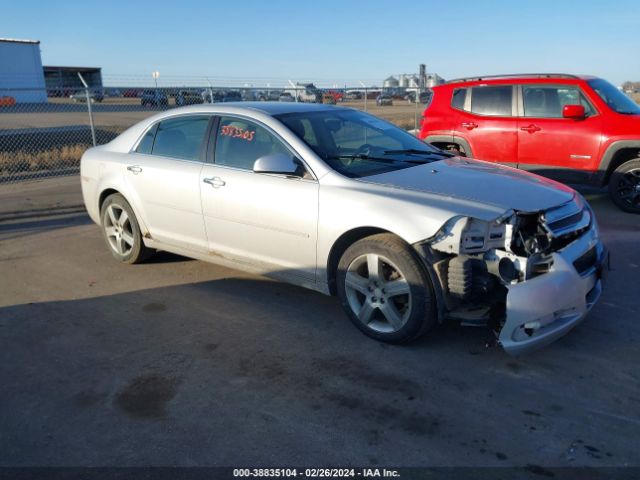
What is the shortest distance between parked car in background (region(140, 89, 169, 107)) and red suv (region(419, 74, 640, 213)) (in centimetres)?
1072

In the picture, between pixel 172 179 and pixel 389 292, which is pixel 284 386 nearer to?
pixel 389 292

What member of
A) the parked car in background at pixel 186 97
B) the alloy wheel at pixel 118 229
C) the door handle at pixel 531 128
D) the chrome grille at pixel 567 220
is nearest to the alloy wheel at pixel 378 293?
the chrome grille at pixel 567 220

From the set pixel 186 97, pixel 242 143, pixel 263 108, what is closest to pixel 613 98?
pixel 263 108

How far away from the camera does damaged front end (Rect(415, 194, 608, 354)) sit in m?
3.39

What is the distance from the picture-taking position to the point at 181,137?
524 cm

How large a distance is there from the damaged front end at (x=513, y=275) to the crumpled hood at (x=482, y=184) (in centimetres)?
14

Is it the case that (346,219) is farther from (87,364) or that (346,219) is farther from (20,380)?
(20,380)

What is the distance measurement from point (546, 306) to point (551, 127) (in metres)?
5.33

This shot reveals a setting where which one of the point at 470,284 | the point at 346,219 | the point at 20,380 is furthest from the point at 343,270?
the point at 20,380

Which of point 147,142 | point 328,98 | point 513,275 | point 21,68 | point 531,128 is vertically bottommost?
point 513,275

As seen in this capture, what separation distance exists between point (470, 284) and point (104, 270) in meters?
3.87

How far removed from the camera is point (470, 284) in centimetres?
353

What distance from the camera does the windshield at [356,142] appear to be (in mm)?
4406

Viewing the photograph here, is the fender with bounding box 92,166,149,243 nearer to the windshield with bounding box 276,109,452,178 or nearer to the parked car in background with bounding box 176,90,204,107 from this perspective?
the windshield with bounding box 276,109,452,178
